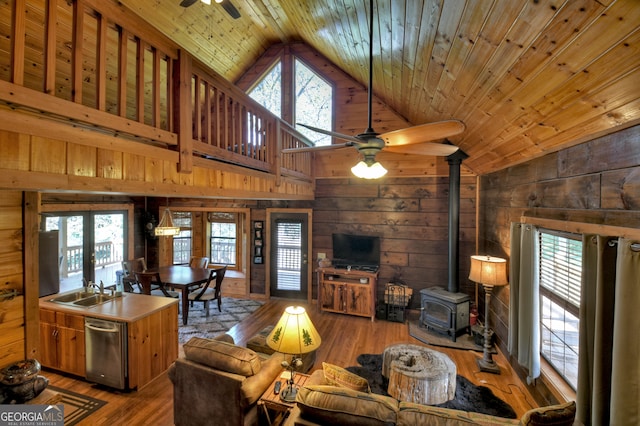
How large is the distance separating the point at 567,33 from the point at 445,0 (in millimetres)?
730

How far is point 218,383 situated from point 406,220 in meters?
4.34

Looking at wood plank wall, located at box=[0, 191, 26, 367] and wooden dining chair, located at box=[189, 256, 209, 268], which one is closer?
wood plank wall, located at box=[0, 191, 26, 367]

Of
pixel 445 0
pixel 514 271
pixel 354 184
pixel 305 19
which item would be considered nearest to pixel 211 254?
pixel 354 184

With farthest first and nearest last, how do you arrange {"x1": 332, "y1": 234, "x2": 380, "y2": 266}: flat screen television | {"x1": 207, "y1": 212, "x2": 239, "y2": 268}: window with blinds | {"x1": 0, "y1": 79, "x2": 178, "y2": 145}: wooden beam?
{"x1": 207, "y1": 212, "x2": 239, "y2": 268}: window with blinds → {"x1": 332, "y1": 234, "x2": 380, "y2": 266}: flat screen television → {"x1": 0, "y1": 79, "x2": 178, "y2": 145}: wooden beam

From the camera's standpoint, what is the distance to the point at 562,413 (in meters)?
1.71

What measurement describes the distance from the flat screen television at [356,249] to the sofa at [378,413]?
12.7ft

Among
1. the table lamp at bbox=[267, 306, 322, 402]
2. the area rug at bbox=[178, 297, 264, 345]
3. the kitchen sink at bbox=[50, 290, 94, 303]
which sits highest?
the table lamp at bbox=[267, 306, 322, 402]

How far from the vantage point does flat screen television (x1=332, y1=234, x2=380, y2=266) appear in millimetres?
5766

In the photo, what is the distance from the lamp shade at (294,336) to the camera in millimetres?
2221

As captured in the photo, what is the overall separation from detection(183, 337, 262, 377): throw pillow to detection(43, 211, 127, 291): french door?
4.43 m

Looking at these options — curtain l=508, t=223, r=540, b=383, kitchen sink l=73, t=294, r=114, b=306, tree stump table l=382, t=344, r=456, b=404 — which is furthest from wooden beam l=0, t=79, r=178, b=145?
curtain l=508, t=223, r=540, b=383

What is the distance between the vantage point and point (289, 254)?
650cm

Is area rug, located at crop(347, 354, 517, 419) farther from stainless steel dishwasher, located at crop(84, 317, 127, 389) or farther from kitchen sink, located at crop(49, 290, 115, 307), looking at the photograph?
kitchen sink, located at crop(49, 290, 115, 307)

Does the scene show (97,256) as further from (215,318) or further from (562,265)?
(562,265)
